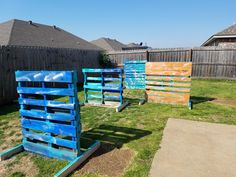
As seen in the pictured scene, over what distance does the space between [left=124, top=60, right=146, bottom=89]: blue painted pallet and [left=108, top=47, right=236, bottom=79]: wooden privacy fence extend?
139 inches

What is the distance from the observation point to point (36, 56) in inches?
309

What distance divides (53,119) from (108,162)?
112 cm

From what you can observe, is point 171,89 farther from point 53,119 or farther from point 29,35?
point 29,35

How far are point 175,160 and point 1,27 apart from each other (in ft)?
50.1

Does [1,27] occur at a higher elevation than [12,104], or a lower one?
higher

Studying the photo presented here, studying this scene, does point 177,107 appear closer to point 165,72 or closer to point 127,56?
point 165,72

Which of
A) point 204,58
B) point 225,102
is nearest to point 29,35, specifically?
point 204,58

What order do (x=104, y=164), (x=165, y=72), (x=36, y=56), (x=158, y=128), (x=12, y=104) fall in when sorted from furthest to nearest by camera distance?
(x=36, y=56) → (x=12, y=104) → (x=165, y=72) → (x=158, y=128) → (x=104, y=164)

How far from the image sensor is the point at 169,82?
6027 mm

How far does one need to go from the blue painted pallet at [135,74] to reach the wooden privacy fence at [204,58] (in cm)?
352

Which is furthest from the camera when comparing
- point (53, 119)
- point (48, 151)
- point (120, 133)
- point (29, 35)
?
point (29, 35)

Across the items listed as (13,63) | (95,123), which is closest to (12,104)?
(13,63)

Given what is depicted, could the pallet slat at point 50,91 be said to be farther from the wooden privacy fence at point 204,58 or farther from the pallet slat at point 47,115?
the wooden privacy fence at point 204,58

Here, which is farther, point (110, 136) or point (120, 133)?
point (120, 133)
